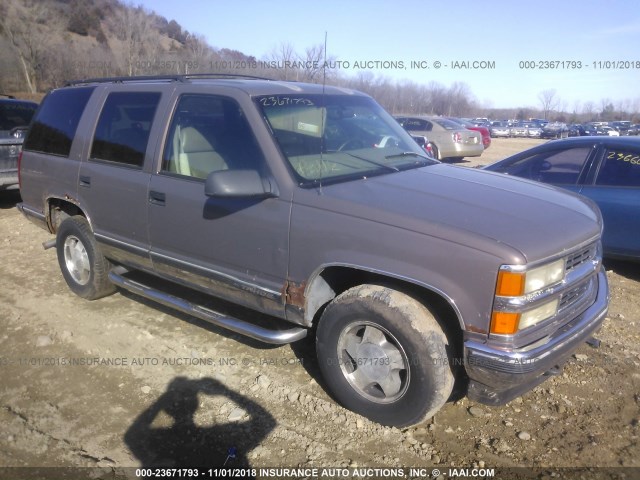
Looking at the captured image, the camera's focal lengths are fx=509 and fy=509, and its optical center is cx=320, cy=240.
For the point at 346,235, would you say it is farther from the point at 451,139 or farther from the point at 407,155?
the point at 451,139

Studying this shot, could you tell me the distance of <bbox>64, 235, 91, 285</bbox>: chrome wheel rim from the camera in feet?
16.0

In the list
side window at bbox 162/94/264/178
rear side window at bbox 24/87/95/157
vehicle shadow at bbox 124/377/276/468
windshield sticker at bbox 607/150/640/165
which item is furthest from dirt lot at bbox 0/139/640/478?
windshield sticker at bbox 607/150/640/165

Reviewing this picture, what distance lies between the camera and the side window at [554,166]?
5.68 m

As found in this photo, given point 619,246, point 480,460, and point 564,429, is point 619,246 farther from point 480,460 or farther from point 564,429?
point 480,460

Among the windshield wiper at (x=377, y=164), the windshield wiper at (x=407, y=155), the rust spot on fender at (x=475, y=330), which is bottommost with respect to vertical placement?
the rust spot on fender at (x=475, y=330)

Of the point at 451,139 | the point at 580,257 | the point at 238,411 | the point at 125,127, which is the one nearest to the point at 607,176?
the point at 580,257

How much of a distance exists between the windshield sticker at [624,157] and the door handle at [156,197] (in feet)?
15.2

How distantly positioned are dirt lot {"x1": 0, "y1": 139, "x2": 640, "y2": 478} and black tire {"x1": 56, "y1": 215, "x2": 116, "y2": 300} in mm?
396

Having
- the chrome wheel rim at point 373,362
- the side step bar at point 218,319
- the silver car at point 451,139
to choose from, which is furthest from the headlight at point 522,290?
the silver car at point 451,139

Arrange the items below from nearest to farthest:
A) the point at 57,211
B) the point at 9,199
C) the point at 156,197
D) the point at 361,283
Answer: the point at 361,283 → the point at 156,197 → the point at 57,211 → the point at 9,199

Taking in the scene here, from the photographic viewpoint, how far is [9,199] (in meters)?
9.63

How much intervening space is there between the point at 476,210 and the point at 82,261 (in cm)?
379

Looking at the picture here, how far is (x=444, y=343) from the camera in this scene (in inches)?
110

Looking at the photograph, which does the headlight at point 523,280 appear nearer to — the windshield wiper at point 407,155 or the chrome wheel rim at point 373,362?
the chrome wheel rim at point 373,362
